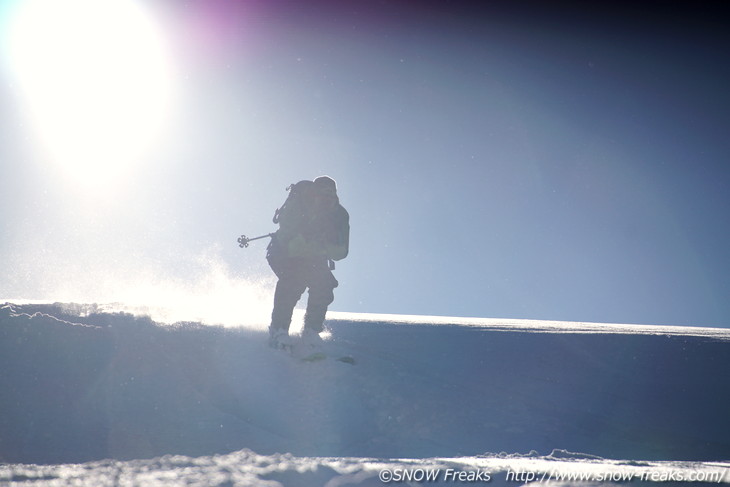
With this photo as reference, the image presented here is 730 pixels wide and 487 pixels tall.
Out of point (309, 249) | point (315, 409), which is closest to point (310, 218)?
point (309, 249)

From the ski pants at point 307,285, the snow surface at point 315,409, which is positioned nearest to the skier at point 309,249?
the ski pants at point 307,285

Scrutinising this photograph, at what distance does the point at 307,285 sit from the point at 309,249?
23.3 inches

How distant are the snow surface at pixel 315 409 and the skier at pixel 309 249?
0.62 metres

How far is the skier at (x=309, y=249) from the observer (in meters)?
8.53

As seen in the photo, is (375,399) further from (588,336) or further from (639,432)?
(588,336)

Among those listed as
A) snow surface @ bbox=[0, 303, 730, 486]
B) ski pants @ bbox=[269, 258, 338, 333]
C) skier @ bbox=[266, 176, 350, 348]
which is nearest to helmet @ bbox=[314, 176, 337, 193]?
skier @ bbox=[266, 176, 350, 348]

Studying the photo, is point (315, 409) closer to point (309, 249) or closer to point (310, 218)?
point (309, 249)

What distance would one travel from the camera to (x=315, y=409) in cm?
589

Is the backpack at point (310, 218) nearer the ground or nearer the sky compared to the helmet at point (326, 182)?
nearer the ground

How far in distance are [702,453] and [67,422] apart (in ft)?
20.8

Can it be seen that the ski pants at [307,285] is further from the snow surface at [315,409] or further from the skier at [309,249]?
the snow surface at [315,409]

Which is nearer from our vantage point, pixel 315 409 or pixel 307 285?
pixel 315 409

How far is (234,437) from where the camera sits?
4.84 meters

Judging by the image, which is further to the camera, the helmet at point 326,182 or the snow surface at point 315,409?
the helmet at point 326,182
